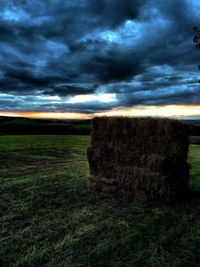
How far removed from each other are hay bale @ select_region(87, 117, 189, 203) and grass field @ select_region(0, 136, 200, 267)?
0.43m

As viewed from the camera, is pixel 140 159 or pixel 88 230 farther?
pixel 140 159

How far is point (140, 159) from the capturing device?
6492mm

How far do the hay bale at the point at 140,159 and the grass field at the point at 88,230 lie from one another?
1.42 feet

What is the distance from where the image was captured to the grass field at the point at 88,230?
363 cm

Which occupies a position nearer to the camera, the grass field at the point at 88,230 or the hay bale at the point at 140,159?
the grass field at the point at 88,230

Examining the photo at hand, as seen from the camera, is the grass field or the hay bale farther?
the hay bale

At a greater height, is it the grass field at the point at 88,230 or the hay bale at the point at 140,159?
the hay bale at the point at 140,159

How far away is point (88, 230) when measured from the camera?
4.48 metres

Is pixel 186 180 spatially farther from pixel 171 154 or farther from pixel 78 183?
pixel 78 183

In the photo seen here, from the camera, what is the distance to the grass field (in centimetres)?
363

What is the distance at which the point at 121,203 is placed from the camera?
6145mm

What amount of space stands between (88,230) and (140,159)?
2.55 m

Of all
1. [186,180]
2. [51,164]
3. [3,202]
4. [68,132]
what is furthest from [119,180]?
[68,132]

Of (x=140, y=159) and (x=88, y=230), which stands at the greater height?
(x=140, y=159)
